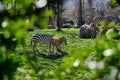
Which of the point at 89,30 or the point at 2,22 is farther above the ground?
the point at 2,22

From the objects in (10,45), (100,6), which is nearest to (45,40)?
(10,45)

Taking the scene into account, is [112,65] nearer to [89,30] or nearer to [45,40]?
[45,40]

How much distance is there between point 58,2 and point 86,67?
0.32 metres

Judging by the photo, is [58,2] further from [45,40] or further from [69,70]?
[45,40]

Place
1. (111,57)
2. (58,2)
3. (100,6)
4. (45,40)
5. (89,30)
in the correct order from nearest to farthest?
(111,57)
(58,2)
(45,40)
(89,30)
(100,6)

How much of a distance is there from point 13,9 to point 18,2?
0.04 m

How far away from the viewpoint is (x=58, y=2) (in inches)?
68.6

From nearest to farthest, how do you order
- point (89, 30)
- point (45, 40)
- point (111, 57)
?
point (111, 57)
point (45, 40)
point (89, 30)

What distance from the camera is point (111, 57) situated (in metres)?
1.59

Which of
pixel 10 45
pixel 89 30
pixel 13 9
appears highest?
pixel 13 9

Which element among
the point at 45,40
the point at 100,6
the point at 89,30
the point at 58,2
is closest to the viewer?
the point at 58,2

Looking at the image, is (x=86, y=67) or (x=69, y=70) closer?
(x=86, y=67)

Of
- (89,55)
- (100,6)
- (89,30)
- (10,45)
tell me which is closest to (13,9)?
(10,45)

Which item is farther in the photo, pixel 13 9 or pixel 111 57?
pixel 13 9
